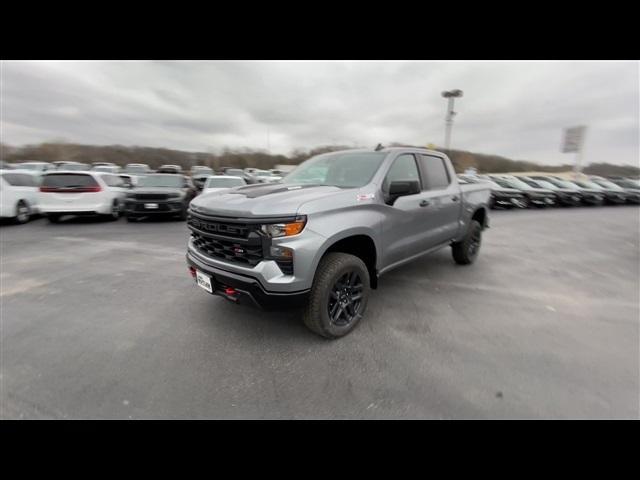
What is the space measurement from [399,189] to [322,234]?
3.61 ft

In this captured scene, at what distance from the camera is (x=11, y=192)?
27.1 feet

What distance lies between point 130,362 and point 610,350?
14.8 ft

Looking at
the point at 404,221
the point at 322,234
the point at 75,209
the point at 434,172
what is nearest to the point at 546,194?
the point at 434,172

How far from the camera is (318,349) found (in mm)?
2812

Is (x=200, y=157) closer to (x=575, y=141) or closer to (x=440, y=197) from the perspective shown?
(x=575, y=141)

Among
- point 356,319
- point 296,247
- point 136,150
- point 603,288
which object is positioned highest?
point 136,150

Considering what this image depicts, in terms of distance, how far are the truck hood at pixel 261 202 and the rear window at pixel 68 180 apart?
24.9ft

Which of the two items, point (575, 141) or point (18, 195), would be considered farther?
point (575, 141)

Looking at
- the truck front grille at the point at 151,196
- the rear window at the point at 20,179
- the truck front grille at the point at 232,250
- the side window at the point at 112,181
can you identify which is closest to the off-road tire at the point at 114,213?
the truck front grille at the point at 151,196

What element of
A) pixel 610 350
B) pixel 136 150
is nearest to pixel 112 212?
pixel 610 350

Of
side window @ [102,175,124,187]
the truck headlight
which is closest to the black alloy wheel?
the truck headlight

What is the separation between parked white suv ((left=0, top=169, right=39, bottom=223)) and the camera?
318 inches

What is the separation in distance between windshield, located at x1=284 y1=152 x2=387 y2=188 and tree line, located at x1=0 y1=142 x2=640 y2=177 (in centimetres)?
4857

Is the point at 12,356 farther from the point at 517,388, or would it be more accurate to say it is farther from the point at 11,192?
the point at 11,192
